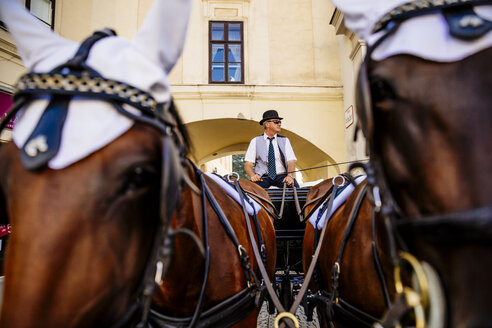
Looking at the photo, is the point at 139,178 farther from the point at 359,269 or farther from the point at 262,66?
the point at 262,66

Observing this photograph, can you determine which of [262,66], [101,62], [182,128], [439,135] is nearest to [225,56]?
[262,66]

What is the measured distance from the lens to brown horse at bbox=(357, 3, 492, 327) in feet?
2.27

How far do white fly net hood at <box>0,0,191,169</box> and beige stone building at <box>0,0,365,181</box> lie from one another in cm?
682

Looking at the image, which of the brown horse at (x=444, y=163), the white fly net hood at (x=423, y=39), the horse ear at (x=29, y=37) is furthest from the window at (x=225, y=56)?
the brown horse at (x=444, y=163)

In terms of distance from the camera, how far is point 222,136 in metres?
9.28

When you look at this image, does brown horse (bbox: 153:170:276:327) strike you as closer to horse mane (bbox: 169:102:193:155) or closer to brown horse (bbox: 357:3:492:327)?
horse mane (bbox: 169:102:193:155)

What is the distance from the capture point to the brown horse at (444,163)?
691 mm

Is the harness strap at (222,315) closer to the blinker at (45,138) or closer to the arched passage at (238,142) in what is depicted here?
the blinker at (45,138)

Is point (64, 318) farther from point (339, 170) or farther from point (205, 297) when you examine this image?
point (339, 170)

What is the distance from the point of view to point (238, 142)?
33.0ft

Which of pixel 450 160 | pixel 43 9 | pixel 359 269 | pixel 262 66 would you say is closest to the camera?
pixel 450 160

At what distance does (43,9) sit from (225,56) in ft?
13.2

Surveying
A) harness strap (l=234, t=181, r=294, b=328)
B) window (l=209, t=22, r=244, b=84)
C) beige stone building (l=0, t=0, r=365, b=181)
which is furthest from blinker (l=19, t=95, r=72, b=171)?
window (l=209, t=22, r=244, b=84)

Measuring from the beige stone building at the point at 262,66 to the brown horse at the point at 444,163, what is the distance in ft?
22.9
